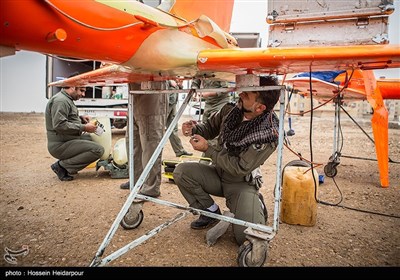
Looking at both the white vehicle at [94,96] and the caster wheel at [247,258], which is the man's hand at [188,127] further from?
the white vehicle at [94,96]

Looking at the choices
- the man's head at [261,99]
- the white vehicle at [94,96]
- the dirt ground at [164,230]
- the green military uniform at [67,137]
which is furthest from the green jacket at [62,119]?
the white vehicle at [94,96]

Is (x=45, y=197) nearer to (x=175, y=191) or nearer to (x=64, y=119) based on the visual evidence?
(x=64, y=119)

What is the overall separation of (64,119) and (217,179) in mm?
2418

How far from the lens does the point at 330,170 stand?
3873 millimetres

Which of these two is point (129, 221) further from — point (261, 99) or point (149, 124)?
point (261, 99)

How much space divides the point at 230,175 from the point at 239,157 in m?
0.26

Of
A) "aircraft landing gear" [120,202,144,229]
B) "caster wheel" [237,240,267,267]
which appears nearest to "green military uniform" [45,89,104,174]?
"aircraft landing gear" [120,202,144,229]

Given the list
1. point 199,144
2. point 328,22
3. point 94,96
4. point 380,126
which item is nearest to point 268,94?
point 199,144

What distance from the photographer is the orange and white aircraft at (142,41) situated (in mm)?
1034

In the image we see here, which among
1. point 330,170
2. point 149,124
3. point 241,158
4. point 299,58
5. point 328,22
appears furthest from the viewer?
point 330,170

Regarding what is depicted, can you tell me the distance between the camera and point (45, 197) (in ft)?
9.45

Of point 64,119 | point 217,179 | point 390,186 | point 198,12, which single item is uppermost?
point 198,12

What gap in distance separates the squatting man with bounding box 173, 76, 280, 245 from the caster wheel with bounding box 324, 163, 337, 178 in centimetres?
241
